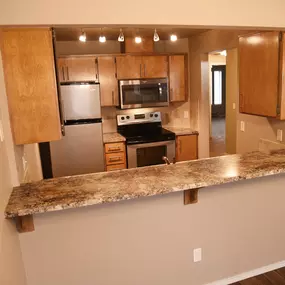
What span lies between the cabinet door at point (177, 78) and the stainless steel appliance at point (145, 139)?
472mm

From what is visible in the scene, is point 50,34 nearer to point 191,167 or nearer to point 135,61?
point 191,167

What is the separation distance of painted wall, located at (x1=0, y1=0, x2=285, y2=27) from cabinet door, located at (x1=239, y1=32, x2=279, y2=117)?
41 cm

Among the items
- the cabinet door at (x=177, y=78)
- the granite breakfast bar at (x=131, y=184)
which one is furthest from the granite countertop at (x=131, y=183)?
the cabinet door at (x=177, y=78)

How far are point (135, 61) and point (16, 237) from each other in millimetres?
3327

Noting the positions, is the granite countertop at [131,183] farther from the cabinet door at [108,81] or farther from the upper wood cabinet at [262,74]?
the cabinet door at [108,81]

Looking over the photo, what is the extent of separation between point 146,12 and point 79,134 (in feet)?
8.04

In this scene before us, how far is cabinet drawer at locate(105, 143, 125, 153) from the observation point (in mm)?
4246

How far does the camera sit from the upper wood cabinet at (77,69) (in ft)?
13.6

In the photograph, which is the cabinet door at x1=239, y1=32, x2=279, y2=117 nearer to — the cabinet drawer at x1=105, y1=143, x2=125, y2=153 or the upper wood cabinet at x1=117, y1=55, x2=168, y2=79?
the upper wood cabinet at x1=117, y1=55, x2=168, y2=79

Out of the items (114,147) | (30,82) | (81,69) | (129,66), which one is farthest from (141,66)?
(30,82)

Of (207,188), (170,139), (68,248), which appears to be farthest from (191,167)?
(170,139)

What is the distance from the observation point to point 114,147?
14.0 feet

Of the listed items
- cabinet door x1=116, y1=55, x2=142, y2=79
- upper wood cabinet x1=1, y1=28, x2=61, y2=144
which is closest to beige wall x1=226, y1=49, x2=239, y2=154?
cabinet door x1=116, y1=55, x2=142, y2=79

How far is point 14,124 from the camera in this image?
1.82 meters
